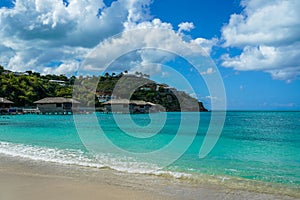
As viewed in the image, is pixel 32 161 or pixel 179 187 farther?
pixel 32 161

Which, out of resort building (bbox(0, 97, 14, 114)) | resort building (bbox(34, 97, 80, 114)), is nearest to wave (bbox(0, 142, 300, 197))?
resort building (bbox(0, 97, 14, 114))

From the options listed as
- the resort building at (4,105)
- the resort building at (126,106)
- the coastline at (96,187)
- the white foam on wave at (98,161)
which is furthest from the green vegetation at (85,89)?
the coastline at (96,187)

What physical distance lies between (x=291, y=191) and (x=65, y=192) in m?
4.84

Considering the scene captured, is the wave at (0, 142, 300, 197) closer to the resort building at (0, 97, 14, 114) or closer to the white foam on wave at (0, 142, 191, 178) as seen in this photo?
the white foam on wave at (0, 142, 191, 178)

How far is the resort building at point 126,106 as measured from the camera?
63219mm

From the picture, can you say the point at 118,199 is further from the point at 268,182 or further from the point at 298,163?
the point at 298,163

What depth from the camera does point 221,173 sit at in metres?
8.08

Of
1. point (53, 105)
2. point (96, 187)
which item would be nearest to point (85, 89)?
point (53, 105)

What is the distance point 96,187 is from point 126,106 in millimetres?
59032

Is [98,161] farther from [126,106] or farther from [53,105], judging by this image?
[126,106]

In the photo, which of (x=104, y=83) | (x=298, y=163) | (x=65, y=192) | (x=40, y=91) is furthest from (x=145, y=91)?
(x=65, y=192)

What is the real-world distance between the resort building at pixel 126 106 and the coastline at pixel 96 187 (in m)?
54.9

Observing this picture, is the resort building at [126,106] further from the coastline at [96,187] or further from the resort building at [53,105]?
the coastline at [96,187]

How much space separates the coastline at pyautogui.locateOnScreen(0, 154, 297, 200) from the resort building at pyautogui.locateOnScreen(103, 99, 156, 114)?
54.9m
